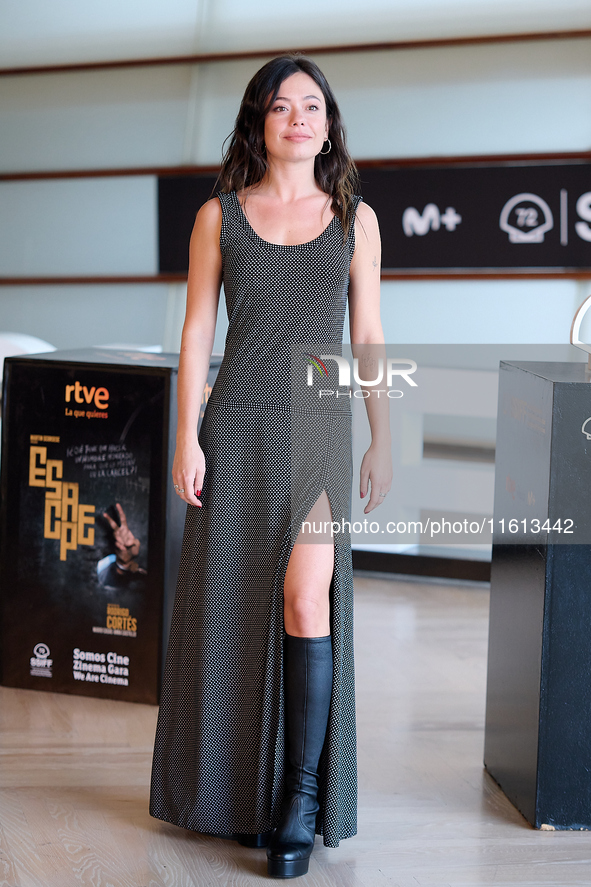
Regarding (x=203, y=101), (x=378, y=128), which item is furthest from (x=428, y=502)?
(x=203, y=101)

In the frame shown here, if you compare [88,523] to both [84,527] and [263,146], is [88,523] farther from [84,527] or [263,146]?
[263,146]

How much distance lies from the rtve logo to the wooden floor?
31.4 inches

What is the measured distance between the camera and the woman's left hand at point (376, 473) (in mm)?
1556

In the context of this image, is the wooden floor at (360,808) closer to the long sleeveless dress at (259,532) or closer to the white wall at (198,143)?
the long sleeveless dress at (259,532)

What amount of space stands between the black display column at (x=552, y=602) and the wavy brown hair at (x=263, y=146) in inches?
20.8

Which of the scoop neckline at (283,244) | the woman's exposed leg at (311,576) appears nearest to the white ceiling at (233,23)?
the scoop neckline at (283,244)

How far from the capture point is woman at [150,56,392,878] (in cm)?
151

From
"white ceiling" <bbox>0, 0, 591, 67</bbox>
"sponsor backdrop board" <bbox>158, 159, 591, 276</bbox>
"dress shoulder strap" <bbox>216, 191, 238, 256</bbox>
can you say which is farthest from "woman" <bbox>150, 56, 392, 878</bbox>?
"white ceiling" <bbox>0, 0, 591, 67</bbox>

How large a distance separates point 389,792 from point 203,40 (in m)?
3.14

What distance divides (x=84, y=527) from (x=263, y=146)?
1.24m

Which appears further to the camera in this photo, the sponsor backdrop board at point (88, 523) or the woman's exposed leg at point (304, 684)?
the sponsor backdrop board at point (88, 523)

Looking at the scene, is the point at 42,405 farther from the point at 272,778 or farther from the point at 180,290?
the point at 180,290

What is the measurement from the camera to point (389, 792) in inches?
73.8

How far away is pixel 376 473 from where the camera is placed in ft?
5.10
